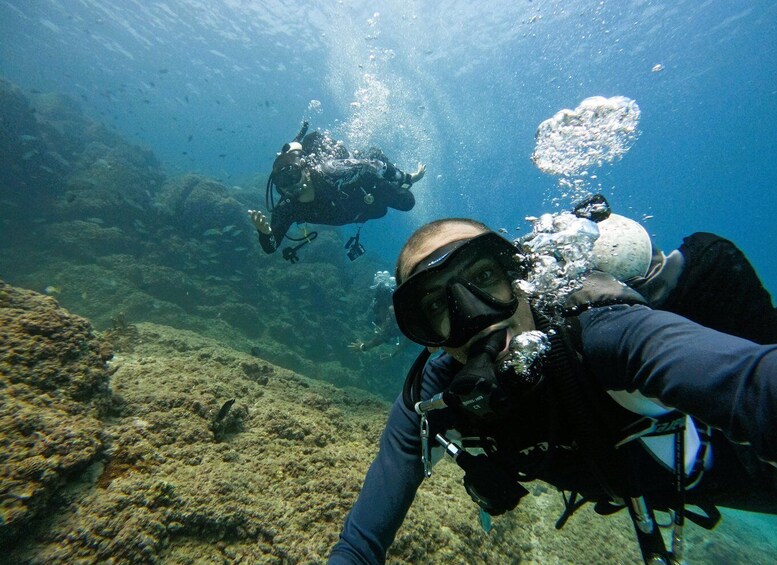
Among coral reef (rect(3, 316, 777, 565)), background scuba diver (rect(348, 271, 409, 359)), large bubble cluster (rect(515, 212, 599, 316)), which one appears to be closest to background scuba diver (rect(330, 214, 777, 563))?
large bubble cluster (rect(515, 212, 599, 316))

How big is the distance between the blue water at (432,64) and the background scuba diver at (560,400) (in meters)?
15.9

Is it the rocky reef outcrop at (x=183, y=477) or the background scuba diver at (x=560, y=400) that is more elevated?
the background scuba diver at (x=560, y=400)

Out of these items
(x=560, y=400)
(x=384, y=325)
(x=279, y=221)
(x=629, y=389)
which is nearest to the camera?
(x=629, y=389)

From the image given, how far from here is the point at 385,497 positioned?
2062 mm

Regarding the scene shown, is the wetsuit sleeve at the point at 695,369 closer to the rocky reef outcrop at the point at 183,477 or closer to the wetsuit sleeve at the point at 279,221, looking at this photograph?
the rocky reef outcrop at the point at 183,477

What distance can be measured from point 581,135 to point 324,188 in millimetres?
5916

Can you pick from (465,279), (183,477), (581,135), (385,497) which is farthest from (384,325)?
(465,279)

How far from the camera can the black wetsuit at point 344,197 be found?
866 centimetres

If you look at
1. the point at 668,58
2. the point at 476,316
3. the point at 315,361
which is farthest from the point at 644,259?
the point at 668,58

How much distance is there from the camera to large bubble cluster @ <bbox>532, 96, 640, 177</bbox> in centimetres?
551

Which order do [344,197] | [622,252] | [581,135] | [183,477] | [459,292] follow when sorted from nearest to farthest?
[459,292] < [622,252] < [183,477] < [581,135] < [344,197]

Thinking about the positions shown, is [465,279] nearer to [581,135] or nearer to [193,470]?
[193,470]

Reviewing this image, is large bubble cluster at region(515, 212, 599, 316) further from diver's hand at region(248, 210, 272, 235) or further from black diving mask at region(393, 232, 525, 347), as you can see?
diver's hand at region(248, 210, 272, 235)

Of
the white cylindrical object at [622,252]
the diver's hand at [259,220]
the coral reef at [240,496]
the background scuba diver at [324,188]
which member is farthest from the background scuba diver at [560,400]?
the background scuba diver at [324,188]
